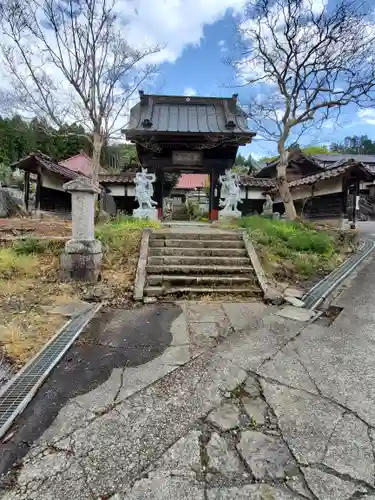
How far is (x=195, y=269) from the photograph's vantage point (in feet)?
17.4

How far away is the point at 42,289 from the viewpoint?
471cm

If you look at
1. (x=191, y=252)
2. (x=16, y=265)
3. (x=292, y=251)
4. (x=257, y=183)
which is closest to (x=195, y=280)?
(x=191, y=252)

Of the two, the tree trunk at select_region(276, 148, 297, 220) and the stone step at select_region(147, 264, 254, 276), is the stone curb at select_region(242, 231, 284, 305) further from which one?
the tree trunk at select_region(276, 148, 297, 220)

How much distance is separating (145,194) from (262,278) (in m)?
6.15

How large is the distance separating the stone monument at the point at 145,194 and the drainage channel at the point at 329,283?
20.0 ft

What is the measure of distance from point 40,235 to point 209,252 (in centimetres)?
383

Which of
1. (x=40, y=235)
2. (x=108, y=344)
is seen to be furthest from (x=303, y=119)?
(x=108, y=344)

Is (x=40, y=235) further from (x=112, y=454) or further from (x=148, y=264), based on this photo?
(x=112, y=454)

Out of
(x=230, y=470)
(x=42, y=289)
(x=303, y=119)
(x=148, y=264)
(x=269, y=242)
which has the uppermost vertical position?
(x=303, y=119)

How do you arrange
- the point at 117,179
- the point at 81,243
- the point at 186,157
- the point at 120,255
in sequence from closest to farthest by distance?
the point at 81,243 < the point at 120,255 < the point at 186,157 < the point at 117,179

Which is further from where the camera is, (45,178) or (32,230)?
(45,178)

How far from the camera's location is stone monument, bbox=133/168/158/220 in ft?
32.5

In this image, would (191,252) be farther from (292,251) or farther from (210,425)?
(210,425)

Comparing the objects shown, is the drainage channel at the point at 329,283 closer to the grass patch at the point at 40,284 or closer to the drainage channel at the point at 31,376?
the grass patch at the point at 40,284
